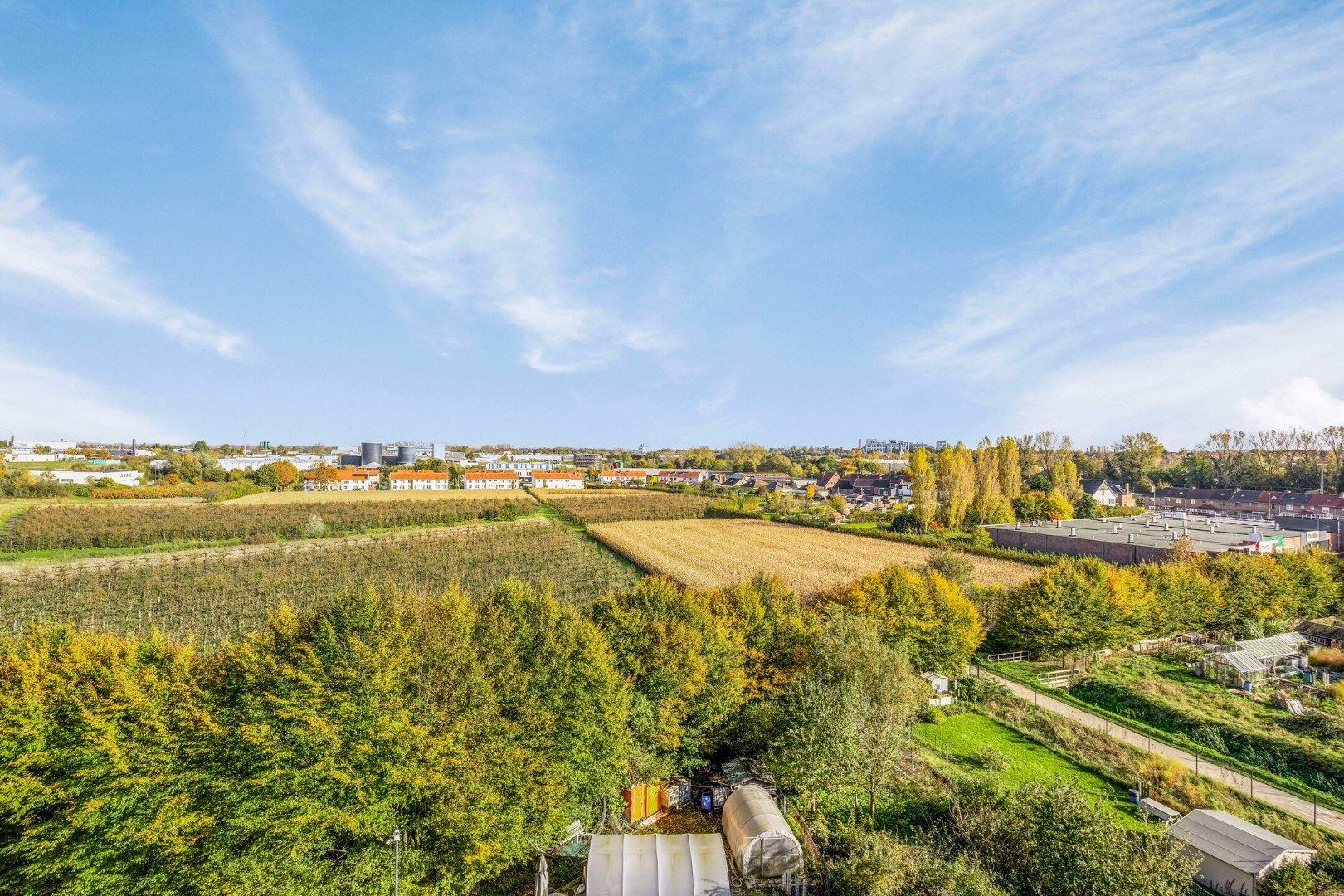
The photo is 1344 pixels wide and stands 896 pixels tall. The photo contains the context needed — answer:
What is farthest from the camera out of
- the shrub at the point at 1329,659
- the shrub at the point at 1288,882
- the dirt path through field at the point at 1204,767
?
the shrub at the point at 1329,659

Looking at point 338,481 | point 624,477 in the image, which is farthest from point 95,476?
point 624,477

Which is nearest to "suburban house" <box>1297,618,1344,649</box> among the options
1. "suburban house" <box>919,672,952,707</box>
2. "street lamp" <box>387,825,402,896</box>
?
"suburban house" <box>919,672,952,707</box>

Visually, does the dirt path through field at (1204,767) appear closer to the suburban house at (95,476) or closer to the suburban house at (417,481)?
the suburban house at (417,481)

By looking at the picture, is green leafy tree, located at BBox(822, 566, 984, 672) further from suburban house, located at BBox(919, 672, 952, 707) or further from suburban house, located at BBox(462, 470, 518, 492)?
suburban house, located at BBox(462, 470, 518, 492)

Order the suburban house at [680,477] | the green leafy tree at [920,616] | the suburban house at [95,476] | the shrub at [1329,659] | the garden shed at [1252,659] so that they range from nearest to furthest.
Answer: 1. the green leafy tree at [920,616]
2. the garden shed at [1252,659]
3. the shrub at [1329,659]
4. the suburban house at [95,476]
5. the suburban house at [680,477]

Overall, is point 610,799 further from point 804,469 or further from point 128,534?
point 804,469

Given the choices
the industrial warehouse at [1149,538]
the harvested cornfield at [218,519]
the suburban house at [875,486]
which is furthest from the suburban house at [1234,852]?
the suburban house at [875,486]

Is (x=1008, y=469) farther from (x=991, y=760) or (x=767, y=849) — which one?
(x=767, y=849)

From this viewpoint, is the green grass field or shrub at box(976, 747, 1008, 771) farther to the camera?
shrub at box(976, 747, 1008, 771)
